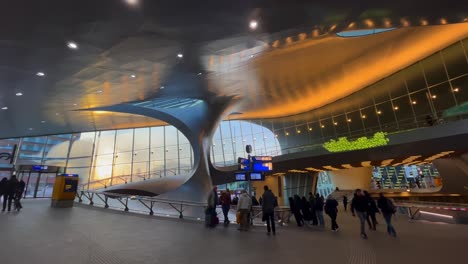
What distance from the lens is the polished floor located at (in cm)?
476

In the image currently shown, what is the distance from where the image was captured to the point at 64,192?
13508 millimetres

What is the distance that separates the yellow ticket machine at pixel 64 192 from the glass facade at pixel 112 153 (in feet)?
56.8

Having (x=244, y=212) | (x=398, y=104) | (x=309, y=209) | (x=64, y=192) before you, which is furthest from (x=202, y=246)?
(x=398, y=104)

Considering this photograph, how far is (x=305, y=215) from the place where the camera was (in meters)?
10.3

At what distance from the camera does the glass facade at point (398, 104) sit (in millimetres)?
19219

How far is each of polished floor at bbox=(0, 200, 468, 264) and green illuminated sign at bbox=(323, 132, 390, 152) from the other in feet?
35.0

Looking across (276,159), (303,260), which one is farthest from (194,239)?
(276,159)

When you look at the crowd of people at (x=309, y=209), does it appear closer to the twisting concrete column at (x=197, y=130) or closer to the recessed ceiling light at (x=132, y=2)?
the recessed ceiling light at (x=132, y=2)

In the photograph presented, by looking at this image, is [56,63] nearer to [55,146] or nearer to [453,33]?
[453,33]

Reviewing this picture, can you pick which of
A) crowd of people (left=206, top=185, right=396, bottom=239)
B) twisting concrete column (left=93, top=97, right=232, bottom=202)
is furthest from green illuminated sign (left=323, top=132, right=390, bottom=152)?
crowd of people (left=206, top=185, right=396, bottom=239)

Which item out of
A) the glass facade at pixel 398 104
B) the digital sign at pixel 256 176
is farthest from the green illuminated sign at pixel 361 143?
the digital sign at pixel 256 176

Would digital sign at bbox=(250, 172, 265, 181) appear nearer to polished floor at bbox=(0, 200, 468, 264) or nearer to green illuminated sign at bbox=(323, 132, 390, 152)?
polished floor at bbox=(0, 200, 468, 264)

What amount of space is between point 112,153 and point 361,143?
31234 millimetres

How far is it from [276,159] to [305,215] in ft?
45.8
